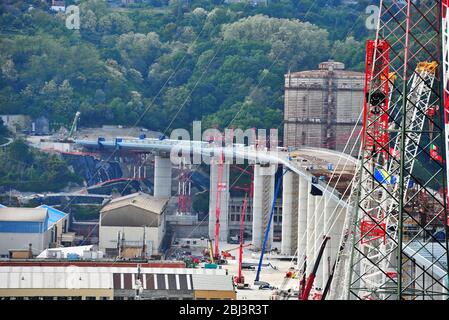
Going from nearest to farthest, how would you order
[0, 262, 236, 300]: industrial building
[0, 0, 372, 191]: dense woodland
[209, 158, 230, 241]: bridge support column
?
1. [0, 262, 236, 300]: industrial building
2. [209, 158, 230, 241]: bridge support column
3. [0, 0, 372, 191]: dense woodland

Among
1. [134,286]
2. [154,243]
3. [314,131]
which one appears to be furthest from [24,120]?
[134,286]

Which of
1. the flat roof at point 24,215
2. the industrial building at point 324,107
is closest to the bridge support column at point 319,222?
the flat roof at point 24,215

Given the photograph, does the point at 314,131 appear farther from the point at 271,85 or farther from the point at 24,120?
the point at 24,120

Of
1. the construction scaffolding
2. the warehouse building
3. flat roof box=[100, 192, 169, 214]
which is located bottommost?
the warehouse building

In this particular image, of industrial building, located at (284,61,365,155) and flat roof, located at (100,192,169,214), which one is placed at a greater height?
industrial building, located at (284,61,365,155)

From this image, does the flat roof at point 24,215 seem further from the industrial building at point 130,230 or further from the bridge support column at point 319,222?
the bridge support column at point 319,222

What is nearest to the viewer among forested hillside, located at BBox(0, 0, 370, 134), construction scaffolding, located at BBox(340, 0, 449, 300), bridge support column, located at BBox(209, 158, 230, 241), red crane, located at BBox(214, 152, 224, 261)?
construction scaffolding, located at BBox(340, 0, 449, 300)

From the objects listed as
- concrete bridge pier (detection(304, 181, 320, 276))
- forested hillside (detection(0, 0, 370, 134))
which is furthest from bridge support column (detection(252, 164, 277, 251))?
forested hillside (detection(0, 0, 370, 134))

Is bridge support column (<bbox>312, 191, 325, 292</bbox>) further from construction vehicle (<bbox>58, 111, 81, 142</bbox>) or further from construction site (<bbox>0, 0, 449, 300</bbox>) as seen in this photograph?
construction vehicle (<bbox>58, 111, 81, 142</bbox>)
